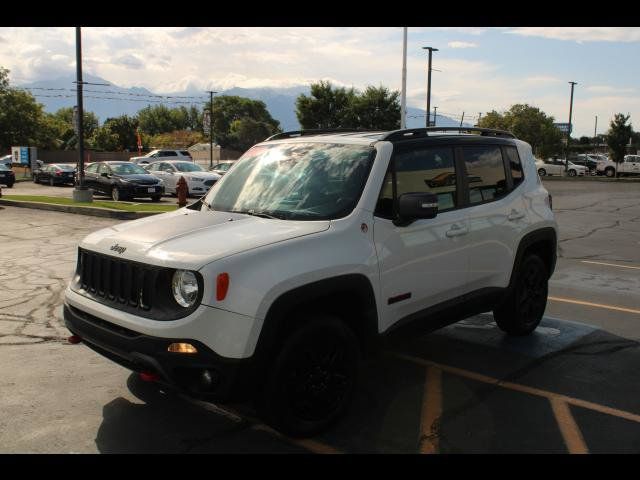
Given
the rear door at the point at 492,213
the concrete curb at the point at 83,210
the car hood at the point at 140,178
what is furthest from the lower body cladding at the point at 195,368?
the car hood at the point at 140,178

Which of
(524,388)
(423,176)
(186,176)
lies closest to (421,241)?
(423,176)

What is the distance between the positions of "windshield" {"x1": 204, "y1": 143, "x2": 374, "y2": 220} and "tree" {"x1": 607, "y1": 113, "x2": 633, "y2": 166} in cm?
4694

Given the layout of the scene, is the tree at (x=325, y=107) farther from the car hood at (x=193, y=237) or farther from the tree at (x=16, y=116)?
the car hood at (x=193, y=237)

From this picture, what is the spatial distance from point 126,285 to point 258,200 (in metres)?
1.17

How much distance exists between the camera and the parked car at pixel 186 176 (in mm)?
22297

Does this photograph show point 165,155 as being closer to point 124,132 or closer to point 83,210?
point 83,210

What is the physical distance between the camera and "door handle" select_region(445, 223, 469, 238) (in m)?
4.52

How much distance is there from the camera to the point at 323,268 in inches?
140

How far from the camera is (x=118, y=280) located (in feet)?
12.1

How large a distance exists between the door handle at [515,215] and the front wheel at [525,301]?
0.46 meters

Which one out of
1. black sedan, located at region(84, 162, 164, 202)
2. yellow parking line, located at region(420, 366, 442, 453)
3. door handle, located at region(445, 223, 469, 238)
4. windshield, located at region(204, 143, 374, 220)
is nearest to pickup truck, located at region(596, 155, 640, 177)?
black sedan, located at region(84, 162, 164, 202)
